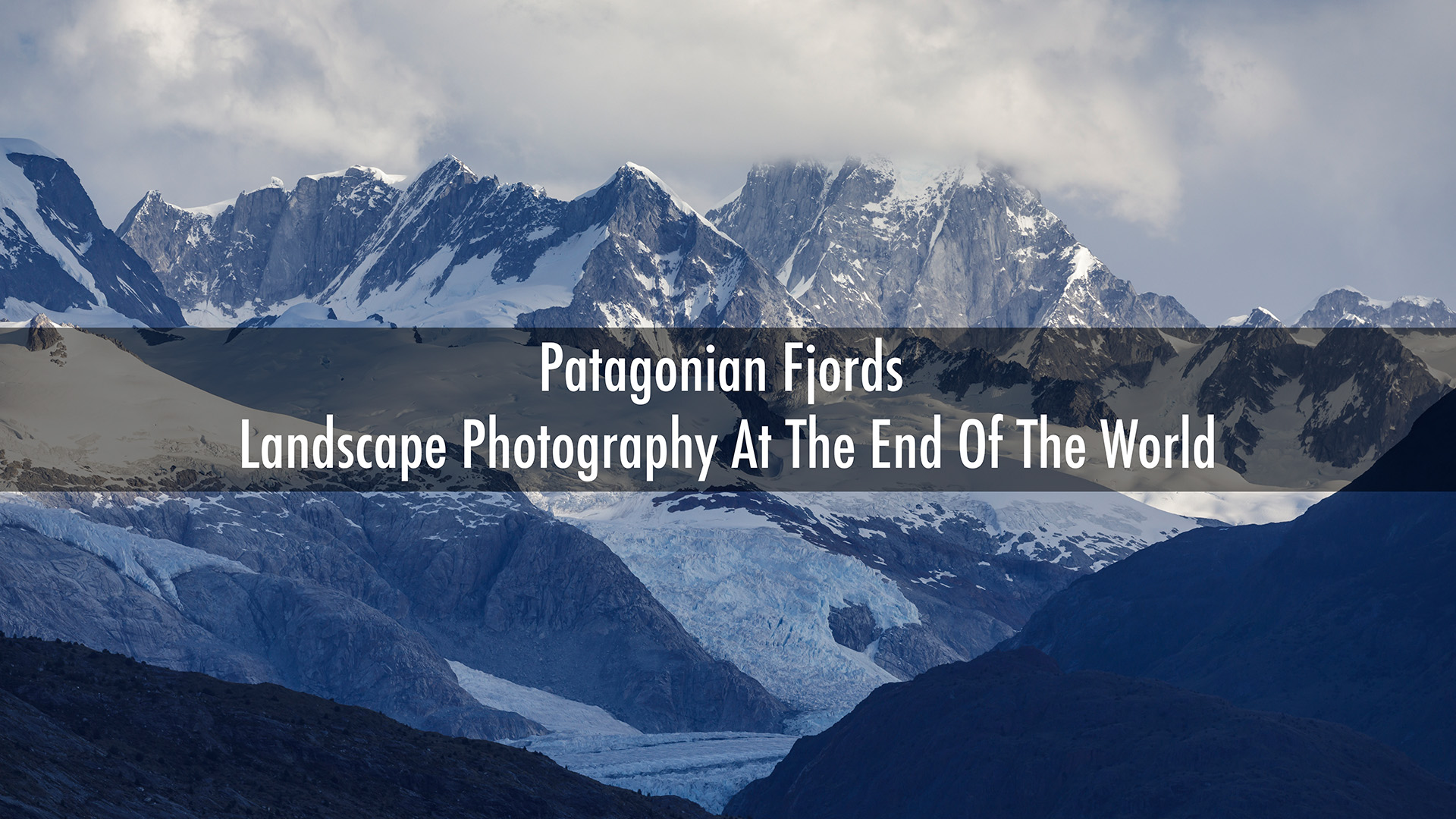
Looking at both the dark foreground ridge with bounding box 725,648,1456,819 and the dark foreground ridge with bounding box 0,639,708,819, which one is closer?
the dark foreground ridge with bounding box 0,639,708,819

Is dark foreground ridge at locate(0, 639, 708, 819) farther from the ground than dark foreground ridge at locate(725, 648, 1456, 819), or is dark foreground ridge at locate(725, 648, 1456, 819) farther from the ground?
dark foreground ridge at locate(0, 639, 708, 819)

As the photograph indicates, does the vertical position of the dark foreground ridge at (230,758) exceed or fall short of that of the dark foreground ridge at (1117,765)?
it exceeds it

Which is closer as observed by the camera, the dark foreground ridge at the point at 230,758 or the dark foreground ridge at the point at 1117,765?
the dark foreground ridge at the point at 230,758

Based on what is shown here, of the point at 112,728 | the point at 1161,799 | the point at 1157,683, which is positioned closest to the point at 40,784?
the point at 112,728

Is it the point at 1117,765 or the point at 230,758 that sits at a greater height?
the point at 230,758

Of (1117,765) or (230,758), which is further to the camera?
(1117,765)
